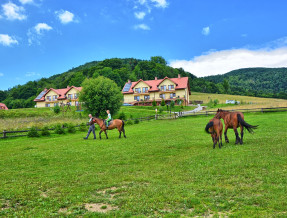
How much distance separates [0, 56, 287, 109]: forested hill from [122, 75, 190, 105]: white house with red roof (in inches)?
238

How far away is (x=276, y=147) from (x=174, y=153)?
16.6 feet

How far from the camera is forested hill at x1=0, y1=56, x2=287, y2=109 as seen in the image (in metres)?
100

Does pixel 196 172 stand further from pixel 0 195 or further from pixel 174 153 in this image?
pixel 0 195

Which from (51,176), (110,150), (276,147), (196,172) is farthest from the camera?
(110,150)

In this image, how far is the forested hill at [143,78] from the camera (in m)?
100

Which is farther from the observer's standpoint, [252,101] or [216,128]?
[252,101]

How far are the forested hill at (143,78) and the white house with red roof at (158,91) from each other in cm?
606

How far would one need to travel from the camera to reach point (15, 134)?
23.8m

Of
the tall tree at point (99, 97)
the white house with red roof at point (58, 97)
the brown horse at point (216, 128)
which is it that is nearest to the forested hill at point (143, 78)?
the white house with red roof at point (58, 97)

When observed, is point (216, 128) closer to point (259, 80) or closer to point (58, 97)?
point (58, 97)

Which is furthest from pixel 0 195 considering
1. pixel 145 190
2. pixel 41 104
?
pixel 41 104

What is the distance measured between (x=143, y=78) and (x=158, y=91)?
43.5m

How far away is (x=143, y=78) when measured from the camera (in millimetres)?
113188

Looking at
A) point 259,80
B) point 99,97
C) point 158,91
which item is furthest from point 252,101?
point 259,80
